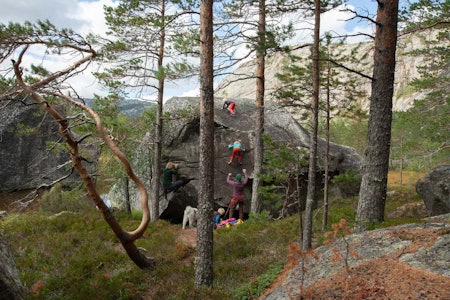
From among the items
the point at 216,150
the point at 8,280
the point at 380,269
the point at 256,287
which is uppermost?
the point at 216,150

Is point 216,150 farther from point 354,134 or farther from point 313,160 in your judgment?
point 354,134

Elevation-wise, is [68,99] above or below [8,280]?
above

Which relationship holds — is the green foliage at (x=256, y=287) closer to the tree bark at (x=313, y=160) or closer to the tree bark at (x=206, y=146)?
the tree bark at (x=206, y=146)

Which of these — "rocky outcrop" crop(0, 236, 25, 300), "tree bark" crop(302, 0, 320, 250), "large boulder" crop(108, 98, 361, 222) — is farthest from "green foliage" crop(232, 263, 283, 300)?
"large boulder" crop(108, 98, 361, 222)

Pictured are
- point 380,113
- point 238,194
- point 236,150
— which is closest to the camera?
point 380,113

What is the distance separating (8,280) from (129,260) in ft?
14.2

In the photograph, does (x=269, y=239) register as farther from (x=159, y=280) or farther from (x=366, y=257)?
(x=366, y=257)

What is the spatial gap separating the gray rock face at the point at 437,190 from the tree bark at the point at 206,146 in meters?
8.90

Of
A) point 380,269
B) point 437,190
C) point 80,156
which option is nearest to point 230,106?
point 437,190

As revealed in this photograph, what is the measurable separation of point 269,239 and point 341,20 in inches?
266

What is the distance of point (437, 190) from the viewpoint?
1181cm

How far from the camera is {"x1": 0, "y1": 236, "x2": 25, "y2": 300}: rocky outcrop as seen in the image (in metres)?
4.78

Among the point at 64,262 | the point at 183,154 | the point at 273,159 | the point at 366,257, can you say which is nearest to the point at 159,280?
the point at 64,262

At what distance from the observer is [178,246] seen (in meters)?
9.97
